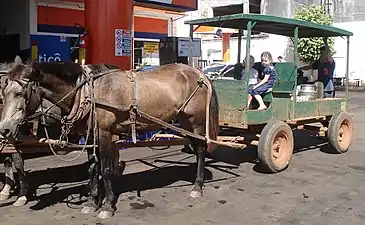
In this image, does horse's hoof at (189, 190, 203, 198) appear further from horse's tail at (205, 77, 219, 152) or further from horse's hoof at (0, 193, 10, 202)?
horse's hoof at (0, 193, 10, 202)

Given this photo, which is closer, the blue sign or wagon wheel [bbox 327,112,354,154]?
wagon wheel [bbox 327,112,354,154]

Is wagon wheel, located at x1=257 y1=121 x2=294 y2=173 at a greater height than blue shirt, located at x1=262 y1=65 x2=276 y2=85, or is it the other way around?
blue shirt, located at x1=262 y1=65 x2=276 y2=85

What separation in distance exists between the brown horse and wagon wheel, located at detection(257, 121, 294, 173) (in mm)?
1047

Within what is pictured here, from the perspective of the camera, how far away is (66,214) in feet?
17.8

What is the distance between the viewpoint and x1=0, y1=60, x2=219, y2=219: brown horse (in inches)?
193

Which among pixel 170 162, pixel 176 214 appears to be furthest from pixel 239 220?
pixel 170 162

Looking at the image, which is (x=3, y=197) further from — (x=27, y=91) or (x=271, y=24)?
(x=271, y=24)

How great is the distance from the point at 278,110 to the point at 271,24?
1467 millimetres

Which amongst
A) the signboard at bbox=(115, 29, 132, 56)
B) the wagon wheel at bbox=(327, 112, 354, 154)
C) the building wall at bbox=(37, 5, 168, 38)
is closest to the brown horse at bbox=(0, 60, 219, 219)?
the signboard at bbox=(115, 29, 132, 56)

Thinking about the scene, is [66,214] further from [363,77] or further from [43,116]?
[363,77]

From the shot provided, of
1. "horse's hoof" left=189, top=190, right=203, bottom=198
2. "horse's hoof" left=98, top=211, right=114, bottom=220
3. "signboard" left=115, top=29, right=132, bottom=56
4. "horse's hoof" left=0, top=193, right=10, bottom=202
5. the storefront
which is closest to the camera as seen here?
"horse's hoof" left=98, top=211, right=114, bottom=220

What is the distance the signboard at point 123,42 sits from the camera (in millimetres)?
8828

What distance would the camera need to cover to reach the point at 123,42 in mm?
8898

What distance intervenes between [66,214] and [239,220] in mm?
1977
